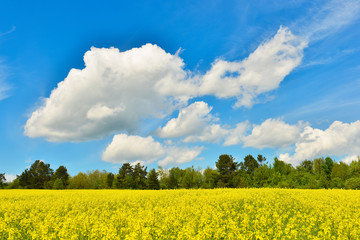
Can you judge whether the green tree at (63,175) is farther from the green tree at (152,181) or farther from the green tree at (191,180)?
the green tree at (191,180)

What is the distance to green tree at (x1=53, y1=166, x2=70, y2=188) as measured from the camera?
266ft

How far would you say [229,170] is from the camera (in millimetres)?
69125

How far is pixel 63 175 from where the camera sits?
269 feet

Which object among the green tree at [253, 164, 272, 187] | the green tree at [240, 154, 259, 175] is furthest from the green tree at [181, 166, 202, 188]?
the green tree at [253, 164, 272, 187]

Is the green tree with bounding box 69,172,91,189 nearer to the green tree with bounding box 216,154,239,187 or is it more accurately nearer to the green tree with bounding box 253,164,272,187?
the green tree with bounding box 216,154,239,187

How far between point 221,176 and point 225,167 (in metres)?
2.74

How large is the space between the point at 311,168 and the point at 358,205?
69963mm

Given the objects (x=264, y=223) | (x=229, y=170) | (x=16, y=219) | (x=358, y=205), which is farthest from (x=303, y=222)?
(x=229, y=170)

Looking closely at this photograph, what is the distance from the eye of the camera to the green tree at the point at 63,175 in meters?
80.9

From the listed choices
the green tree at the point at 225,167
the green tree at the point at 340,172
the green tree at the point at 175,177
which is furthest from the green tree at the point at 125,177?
the green tree at the point at 340,172

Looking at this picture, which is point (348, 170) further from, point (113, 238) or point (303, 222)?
point (113, 238)

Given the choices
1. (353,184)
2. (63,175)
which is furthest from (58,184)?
(353,184)

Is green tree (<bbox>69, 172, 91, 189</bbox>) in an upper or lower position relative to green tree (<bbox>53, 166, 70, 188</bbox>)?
lower

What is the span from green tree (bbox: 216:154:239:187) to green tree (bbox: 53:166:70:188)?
48.5m
